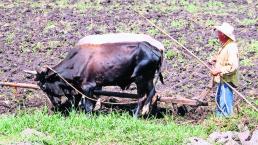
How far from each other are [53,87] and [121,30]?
5.74 m

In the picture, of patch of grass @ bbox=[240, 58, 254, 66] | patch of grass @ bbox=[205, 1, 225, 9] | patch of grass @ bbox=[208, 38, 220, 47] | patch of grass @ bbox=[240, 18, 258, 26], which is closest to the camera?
patch of grass @ bbox=[240, 58, 254, 66]

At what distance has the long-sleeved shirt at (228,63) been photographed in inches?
374

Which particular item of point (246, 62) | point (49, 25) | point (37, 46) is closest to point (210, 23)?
point (246, 62)

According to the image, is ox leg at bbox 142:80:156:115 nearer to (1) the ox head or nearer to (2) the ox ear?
(1) the ox head

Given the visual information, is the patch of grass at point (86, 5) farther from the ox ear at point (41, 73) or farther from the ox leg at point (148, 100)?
the ox leg at point (148, 100)

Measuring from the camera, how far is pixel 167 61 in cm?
1366

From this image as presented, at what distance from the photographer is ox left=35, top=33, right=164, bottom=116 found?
10.3 m

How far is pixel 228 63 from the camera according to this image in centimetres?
952

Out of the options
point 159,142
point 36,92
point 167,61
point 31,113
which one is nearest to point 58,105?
point 31,113

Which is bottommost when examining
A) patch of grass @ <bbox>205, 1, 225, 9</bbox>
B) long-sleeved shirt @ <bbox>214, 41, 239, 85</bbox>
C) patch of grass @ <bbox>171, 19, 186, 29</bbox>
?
patch of grass @ <bbox>205, 1, 225, 9</bbox>

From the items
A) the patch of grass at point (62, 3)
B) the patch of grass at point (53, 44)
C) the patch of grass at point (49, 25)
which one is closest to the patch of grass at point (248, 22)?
the patch of grass at point (49, 25)

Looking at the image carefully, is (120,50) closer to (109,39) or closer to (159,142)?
(109,39)

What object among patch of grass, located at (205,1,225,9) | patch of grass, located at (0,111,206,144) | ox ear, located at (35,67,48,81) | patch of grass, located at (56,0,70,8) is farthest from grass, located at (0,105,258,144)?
patch of grass, located at (205,1,225,9)

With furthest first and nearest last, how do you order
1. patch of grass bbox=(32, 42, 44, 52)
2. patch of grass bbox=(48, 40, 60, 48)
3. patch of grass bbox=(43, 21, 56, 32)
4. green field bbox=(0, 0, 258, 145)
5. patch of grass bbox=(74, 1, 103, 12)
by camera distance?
patch of grass bbox=(74, 1, 103, 12), patch of grass bbox=(43, 21, 56, 32), patch of grass bbox=(48, 40, 60, 48), patch of grass bbox=(32, 42, 44, 52), green field bbox=(0, 0, 258, 145)
